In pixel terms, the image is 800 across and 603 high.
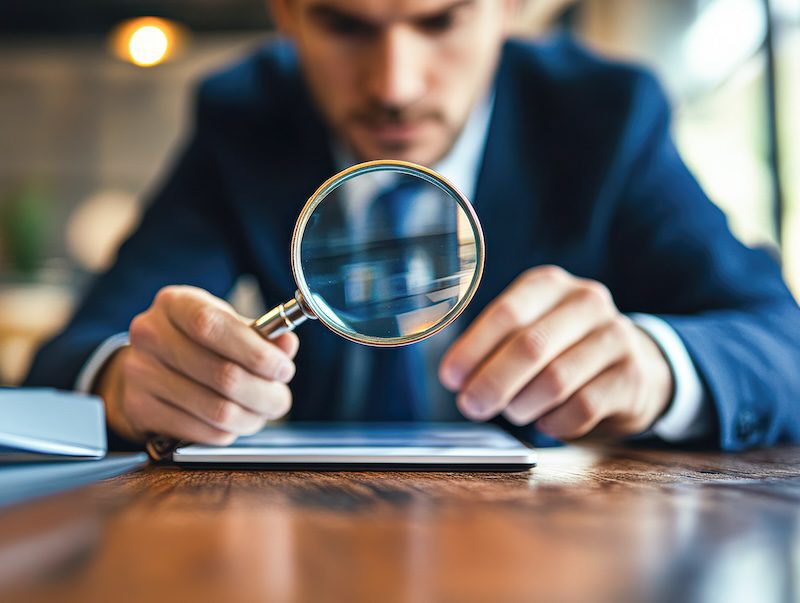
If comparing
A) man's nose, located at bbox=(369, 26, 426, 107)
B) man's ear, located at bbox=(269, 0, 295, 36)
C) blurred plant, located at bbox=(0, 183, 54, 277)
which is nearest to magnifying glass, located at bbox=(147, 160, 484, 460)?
man's nose, located at bbox=(369, 26, 426, 107)

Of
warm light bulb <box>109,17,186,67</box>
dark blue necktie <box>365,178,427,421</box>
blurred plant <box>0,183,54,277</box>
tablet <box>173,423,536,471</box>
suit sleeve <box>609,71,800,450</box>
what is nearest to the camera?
tablet <box>173,423,536,471</box>

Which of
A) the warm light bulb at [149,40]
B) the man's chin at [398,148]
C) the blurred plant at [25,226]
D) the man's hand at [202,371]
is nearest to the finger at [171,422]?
the man's hand at [202,371]

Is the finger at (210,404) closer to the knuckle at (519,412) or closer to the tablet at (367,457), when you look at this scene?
the tablet at (367,457)

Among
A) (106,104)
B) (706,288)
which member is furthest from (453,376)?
(106,104)

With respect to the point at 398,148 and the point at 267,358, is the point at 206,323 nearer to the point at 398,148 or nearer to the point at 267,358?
the point at 267,358

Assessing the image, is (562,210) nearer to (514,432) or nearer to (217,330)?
(514,432)

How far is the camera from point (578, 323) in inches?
28.3

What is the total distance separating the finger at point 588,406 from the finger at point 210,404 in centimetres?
26

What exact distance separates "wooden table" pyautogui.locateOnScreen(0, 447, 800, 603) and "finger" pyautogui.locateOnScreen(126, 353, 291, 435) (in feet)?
0.32

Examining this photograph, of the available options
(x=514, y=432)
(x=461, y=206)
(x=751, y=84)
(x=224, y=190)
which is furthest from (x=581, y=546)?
(x=751, y=84)

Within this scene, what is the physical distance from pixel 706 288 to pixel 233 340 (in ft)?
2.39

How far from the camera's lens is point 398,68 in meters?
1.09

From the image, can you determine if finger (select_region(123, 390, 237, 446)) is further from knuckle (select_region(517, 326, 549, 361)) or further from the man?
knuckle (select_region(517, 326, 549, 361))

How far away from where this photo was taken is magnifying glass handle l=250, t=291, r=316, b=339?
1.97ft
